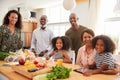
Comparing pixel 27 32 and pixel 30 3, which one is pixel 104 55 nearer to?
pixel 30 3

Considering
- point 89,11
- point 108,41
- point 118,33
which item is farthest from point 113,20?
point 108,41

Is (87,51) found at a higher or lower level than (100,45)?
lower

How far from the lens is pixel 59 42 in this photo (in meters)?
2.44

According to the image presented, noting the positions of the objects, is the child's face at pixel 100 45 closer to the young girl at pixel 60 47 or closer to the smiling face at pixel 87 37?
the smiling face at pixel 87 37

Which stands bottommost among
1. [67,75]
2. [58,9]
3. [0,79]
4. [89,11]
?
[0,79]

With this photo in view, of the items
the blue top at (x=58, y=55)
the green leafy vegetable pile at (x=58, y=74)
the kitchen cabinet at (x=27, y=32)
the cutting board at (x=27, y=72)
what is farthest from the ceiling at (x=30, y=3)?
the green leafy vegetable pile at (x=58, y=74)

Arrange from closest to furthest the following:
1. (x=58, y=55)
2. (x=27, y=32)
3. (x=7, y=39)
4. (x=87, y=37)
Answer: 1. (x=87, y=37)
2. (x=7, y=39)
3. (x=58, y=55)
4. (x=27, y=32)

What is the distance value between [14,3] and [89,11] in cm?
317

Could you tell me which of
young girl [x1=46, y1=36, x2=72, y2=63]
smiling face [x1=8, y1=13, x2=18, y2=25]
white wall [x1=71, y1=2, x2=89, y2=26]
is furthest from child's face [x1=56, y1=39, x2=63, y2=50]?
white wall [x1=71, y1=2, x2=89, y2=26]

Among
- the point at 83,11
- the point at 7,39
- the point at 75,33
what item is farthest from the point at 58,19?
the point at 7,39

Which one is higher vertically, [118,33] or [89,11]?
[89,11]

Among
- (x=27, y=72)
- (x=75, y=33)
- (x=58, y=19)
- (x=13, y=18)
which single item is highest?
(x=58, y=19)

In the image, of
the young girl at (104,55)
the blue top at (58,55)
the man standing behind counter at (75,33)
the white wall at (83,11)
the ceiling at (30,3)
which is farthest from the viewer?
the ceiling at (30,3)

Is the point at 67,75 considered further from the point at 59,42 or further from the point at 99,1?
the point at 99,1
